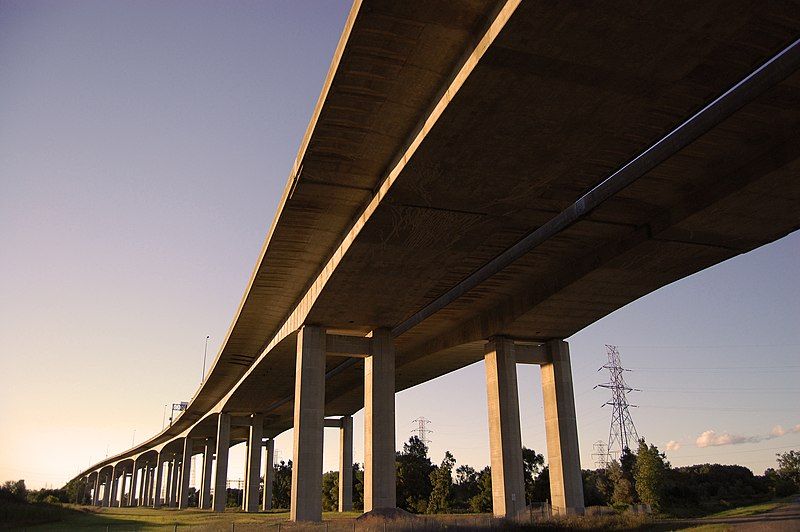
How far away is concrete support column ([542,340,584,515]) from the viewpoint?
3647 cm

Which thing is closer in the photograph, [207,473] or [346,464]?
[346,464]

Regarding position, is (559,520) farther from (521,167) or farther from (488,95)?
(488,95)

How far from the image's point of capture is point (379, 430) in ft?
111

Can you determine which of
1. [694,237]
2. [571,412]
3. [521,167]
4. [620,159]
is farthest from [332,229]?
[571,412]

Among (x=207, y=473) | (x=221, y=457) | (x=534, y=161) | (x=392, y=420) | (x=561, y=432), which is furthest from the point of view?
(x=207, y=473)

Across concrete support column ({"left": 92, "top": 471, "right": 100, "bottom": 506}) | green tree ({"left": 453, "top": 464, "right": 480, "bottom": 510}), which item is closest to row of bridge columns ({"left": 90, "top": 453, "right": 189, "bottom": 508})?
concrete support column ({"left": 92, "top": 471, "right": 100, "bottom": 506})

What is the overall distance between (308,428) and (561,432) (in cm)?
1441

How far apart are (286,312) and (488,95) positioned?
2524 centimetres

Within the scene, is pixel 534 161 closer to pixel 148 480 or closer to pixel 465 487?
pixel 465 487

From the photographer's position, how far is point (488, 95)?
51.5ft

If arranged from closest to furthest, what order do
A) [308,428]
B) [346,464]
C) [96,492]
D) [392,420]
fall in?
[308,428], [392,420], [346,464], [96,492]

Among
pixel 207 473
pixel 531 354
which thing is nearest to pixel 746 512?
pixel 531 354

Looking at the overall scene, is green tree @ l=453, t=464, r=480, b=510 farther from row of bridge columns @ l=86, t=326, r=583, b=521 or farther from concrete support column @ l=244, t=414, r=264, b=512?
row of bridge columns @ l=86, t=326, r=583, b=521

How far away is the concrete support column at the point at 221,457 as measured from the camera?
69.5 m
